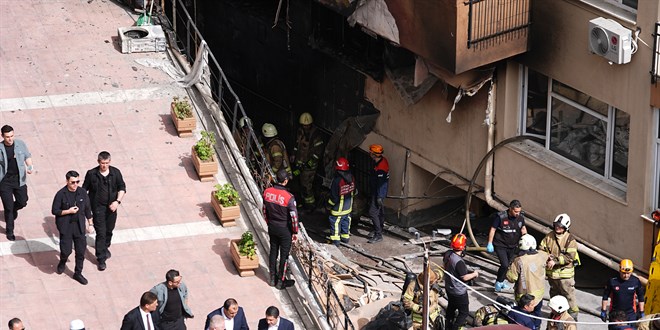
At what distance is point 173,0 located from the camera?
82.4ft

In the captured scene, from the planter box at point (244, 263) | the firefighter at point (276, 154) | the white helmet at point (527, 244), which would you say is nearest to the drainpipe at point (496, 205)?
the white helmet at point (527, 244)

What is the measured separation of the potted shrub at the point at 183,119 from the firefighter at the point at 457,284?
16.0 feet

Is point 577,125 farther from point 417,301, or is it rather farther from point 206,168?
point 206,168

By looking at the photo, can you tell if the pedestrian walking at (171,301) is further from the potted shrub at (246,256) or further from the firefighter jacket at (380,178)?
the firefighter jacket at (380,178)

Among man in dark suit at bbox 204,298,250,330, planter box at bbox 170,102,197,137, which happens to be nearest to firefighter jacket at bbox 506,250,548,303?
man in dark suit at bbox 204,298,250,330

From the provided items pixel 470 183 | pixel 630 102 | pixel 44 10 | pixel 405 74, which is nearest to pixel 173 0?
pixel 44 10

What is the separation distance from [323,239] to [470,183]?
3259 mm

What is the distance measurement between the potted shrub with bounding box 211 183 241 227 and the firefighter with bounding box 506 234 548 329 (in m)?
3.88

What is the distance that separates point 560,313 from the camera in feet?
58.0

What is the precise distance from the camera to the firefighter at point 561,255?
62.5ft

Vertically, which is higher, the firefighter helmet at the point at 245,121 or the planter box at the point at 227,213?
the firefighter helmet at the point at 245,121

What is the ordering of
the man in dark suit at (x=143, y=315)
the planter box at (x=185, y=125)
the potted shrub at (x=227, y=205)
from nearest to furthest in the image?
the man in dark suit at (x=143, y=315) < the potted shrub at (x=227, y=205) < the planter box at (x=185, y=125)

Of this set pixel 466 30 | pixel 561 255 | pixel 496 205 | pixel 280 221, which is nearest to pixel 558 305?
pixel 561 255

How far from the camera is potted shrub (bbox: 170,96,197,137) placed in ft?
69.9
